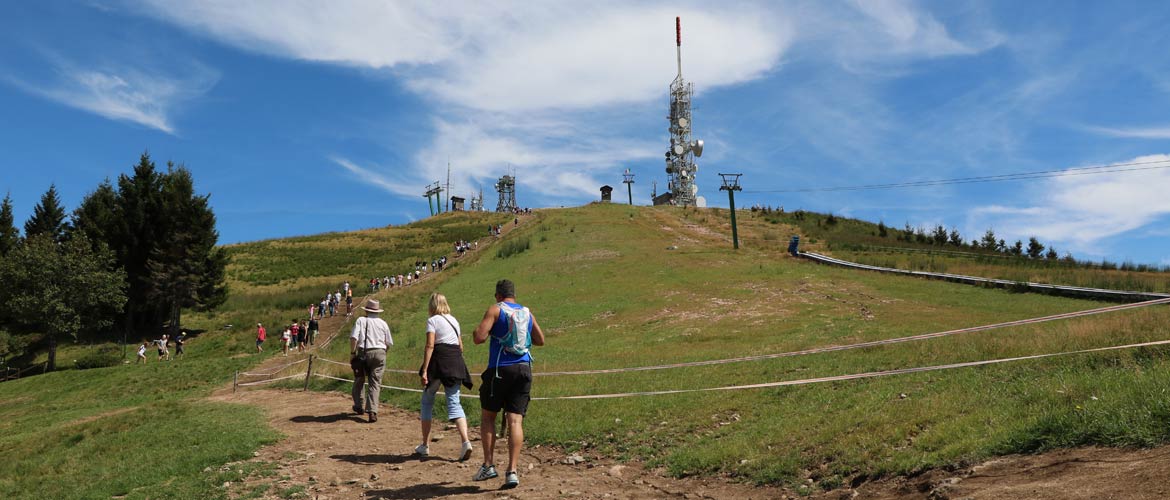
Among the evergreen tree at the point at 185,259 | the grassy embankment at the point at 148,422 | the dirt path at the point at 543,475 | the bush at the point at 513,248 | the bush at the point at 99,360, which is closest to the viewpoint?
the dirt path at the point at 543,475

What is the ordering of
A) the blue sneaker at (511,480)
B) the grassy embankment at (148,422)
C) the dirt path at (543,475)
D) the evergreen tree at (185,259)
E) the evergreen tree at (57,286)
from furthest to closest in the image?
the evergreen tree at (185,259) < the evergreen tree at (57,286) < the grassy embankment at (148,422) < the blue sneaker at (511,480) < the dirt path at (543,475)

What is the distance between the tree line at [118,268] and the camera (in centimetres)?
4012

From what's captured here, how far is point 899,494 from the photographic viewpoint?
5949 mm

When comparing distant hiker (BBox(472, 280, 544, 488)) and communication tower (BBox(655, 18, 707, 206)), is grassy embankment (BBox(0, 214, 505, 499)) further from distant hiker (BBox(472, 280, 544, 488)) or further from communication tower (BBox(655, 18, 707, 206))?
communication tower (BBox(655, 18, 707, 206))

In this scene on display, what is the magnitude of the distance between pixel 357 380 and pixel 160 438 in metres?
3.45

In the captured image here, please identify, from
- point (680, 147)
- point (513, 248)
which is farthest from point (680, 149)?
point (513, 248)

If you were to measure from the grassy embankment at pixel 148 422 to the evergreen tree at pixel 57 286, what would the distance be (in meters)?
2.21

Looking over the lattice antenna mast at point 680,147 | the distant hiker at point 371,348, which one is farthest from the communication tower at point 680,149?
the distant hiker at point 371,348

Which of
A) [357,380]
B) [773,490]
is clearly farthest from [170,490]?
[773,490]

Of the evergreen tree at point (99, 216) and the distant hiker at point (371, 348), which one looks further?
the evergreen tree at point (99, 216)

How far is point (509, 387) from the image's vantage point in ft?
24.1

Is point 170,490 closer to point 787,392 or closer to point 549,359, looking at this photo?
point 787,392

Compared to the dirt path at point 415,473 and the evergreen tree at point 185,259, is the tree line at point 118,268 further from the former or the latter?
the dirt path at point 415,473

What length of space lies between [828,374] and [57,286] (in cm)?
4534
